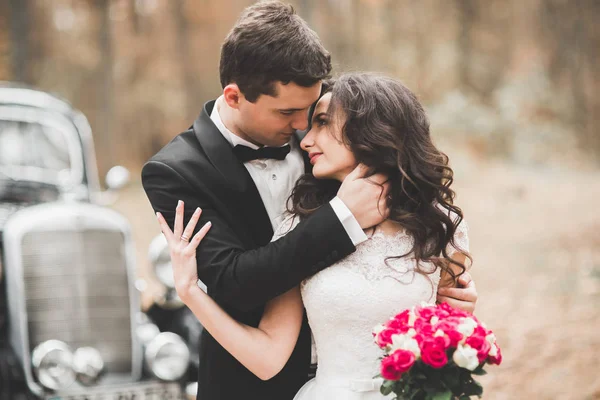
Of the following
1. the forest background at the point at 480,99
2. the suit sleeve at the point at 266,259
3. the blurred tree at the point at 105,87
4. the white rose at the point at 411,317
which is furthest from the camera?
the blurred tree at the point at 105,87

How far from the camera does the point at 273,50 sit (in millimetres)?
1985

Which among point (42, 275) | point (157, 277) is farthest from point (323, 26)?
point (42, 275)

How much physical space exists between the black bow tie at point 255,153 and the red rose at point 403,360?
810 millimetres

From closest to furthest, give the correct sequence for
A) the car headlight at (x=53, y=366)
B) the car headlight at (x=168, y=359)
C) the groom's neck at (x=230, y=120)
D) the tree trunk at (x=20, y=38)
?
the groom's neck at (x=230, y=120) < the car headlight at (x=53, y=366) < the car headlight at (x=168, y=359) < the tree trunk at (x=20, y=38)

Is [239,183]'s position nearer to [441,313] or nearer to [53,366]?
[441,313]

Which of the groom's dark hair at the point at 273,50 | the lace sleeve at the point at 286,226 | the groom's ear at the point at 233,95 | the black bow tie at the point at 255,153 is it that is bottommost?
the lace sleeve at the point at 286,226

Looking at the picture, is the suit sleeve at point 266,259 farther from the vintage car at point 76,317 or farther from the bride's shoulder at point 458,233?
the vintage car at point 76,317

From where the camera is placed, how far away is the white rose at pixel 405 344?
1.61m

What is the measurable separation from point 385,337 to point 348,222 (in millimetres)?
337

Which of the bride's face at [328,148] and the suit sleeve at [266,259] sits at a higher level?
the bride's face at [328,148]

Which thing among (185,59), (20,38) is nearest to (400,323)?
(185,59)

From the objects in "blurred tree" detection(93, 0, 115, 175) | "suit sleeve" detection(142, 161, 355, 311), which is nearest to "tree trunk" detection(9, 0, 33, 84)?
"blurred tree" detection(93, 0, 115, 175)

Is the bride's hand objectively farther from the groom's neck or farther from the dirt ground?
the dirt ground

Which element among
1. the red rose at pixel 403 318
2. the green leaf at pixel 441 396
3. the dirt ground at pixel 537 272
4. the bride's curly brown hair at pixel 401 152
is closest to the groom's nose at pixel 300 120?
the bride's curly brown hair at pixel 401 152
